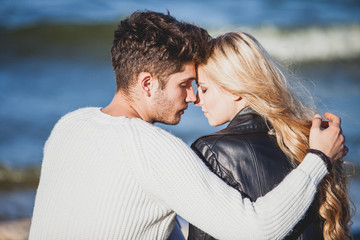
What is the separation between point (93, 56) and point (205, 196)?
430 inches

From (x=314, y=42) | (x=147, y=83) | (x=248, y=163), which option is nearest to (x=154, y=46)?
(x=147, y=83)

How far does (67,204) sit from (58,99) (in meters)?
6.93

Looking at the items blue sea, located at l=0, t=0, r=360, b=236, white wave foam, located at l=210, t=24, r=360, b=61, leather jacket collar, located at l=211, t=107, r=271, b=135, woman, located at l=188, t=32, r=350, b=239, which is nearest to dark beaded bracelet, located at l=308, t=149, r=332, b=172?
woman, located at l=188, t=32, r=350, b=239

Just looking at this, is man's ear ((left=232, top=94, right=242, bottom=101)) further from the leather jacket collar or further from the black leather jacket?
the black leather jacket

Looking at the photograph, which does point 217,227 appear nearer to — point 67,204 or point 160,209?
point 160,209

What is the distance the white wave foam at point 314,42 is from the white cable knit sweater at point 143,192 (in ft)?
36.9

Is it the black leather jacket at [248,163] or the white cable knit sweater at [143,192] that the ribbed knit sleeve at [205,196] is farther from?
the black leather jacket at [248,163]

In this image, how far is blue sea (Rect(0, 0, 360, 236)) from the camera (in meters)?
6.54

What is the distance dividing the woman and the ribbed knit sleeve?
7.0 inches

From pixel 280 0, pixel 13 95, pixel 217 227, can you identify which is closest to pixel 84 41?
pixel 13 95

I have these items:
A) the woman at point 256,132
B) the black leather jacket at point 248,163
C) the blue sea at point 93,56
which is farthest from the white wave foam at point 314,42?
the black leather jacket at point 248,163

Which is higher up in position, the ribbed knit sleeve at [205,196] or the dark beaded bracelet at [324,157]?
the dark beaded bracelet at [324,157]

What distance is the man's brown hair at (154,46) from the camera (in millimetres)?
2166

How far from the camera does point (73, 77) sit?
33.1 ft
